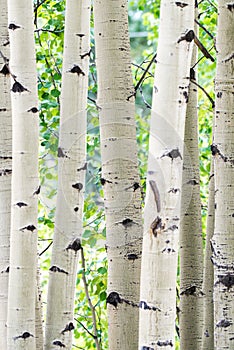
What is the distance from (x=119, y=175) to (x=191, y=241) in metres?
0.32

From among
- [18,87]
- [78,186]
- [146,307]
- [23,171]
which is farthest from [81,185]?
[146,307]

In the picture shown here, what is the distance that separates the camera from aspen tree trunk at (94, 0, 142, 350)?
1371 millimetres

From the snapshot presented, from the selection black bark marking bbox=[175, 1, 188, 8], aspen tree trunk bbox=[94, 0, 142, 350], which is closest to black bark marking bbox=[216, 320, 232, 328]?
aspen tree trunk bbox=[94, 0, 142, 350]

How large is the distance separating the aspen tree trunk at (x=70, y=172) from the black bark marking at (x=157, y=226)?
29 cm

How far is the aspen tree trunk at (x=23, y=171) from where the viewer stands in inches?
48.6

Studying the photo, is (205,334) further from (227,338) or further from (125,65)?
(125,65)

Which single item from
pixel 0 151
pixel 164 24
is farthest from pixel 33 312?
pixel 164 24

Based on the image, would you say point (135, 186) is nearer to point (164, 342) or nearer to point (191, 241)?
point (191, 241)

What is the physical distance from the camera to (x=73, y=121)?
1274 millimetres

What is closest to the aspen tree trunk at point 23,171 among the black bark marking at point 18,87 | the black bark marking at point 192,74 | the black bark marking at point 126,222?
the black bark marking at point 18,87

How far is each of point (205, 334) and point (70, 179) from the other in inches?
21.8

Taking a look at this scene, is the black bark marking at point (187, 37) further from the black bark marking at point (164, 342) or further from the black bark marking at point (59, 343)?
the black bark marking at point (59, 343)

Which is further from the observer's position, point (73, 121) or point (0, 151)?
point (0, 151)

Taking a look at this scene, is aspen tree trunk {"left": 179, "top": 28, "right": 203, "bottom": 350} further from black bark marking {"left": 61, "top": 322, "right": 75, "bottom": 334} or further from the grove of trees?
black bark marking {"left": 61, "top": 322, "right": 75, "bottom": 334}
